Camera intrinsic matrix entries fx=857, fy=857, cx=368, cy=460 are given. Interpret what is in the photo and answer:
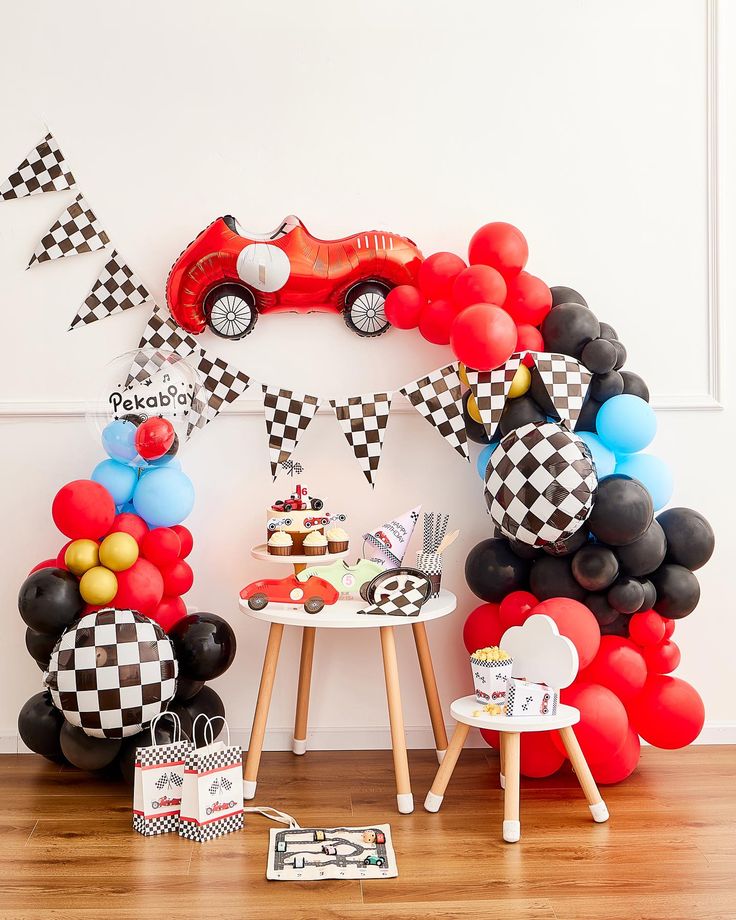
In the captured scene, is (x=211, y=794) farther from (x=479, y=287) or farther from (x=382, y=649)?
(x=479, y=287)

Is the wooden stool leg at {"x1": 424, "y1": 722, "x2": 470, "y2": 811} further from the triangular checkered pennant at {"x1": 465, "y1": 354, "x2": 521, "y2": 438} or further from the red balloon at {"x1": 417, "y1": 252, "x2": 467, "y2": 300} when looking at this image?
the red balloon at {"x1": 417, "y1": 252, "x2": 467, "y2": 300}

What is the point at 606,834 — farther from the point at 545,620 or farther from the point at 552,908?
the point at 545,620

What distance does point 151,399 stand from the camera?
251 cm

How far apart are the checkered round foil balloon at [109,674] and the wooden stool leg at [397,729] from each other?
0.59 metres

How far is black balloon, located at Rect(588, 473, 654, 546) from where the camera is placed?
2.25 m

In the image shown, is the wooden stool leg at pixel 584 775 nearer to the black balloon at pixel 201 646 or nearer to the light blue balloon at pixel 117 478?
the black balloon at pixel 201 646

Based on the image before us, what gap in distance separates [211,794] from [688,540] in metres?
1.45

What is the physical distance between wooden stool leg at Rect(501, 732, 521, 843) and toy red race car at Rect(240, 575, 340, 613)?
23.9 inches

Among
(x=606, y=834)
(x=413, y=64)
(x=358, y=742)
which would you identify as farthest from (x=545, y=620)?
(x=413, y=64)

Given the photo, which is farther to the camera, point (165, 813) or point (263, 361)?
point (263, 361)

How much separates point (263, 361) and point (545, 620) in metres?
1.21

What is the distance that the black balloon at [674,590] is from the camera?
7.86 feet

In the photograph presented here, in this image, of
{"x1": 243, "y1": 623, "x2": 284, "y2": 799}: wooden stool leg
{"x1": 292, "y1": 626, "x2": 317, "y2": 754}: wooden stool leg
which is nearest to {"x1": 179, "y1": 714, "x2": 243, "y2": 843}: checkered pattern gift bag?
{"x1": 243, "y1": 623, "x2": 284, "y2": 799}: wooden stool leg

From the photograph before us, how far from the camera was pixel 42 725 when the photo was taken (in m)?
2.42
